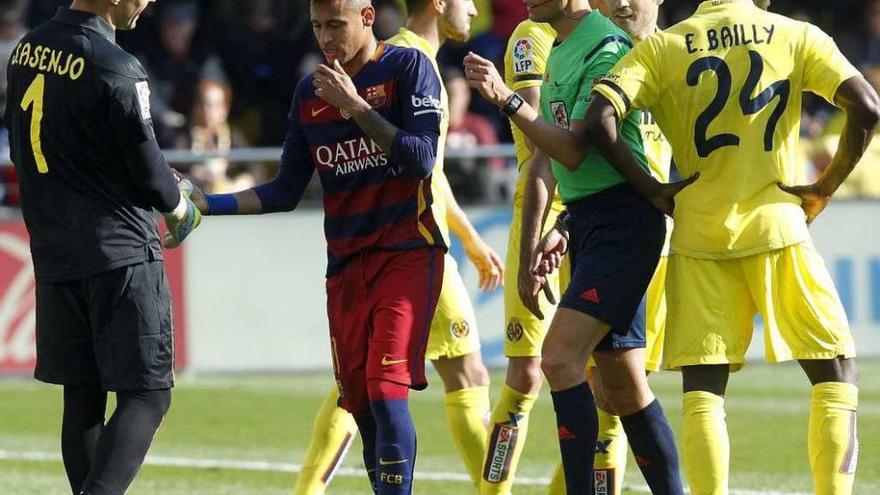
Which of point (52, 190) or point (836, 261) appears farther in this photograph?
point (836, 261)

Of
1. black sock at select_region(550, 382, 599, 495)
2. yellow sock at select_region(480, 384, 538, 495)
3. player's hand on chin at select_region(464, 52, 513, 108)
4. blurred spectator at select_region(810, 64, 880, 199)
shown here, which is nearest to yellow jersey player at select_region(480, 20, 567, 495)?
yellow sock at select_region(480, 384, 538, 495)

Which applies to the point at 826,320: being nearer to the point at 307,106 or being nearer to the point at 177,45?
the point at 307,106

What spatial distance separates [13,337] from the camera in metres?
12.9

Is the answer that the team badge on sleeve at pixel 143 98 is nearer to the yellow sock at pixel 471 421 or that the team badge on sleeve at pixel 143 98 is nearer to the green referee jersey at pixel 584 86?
the green referee jersey at pixel 584 86

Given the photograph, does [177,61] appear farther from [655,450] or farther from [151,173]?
[655,450]

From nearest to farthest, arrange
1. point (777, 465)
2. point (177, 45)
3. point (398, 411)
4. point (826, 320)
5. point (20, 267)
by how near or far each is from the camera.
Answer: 1. point (826, 320)
2. point (398, 411)
3. point (777, 465)
4. point (20, 267)
5. point (177, 45)

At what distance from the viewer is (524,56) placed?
7227mm

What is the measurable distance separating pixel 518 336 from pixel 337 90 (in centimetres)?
174

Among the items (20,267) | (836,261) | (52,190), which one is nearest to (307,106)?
(52,190)

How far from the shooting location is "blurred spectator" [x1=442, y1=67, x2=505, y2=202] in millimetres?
14000

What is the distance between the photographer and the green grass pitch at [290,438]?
8.42 meters

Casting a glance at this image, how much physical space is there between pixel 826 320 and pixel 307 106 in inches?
85.7

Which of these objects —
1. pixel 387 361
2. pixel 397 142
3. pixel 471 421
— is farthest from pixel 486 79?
pixel 471 421

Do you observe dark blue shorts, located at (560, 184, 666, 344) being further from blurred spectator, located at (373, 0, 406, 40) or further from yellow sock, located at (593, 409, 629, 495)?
blurred spectator, located at (373, 0, 406, 40)
